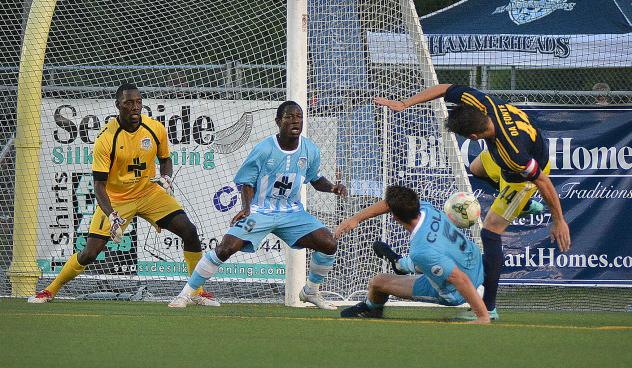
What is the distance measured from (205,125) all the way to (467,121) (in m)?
4.39

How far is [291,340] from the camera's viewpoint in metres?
6.88

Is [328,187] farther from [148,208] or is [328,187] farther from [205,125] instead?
[205,125]

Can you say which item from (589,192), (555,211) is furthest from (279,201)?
(589,192)

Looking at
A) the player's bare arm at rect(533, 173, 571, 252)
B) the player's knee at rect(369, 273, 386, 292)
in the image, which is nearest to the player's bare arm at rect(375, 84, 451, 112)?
the player's bare arm at rect(533, 173, 571, 252)

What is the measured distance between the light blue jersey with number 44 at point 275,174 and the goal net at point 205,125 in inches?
57.8

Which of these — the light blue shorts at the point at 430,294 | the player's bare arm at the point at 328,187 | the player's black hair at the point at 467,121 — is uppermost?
the player's black hair at the point at 467,121

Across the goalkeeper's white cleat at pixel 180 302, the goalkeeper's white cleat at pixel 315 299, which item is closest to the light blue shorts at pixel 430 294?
the goalkeeper's white cleat at pixel 315 299

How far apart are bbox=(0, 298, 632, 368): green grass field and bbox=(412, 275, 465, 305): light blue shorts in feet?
0.60

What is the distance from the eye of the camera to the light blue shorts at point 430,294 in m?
8.37

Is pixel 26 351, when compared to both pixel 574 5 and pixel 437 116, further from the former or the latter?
pixel 574 5

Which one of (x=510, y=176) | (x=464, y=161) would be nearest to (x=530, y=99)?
(x=464, y=161)

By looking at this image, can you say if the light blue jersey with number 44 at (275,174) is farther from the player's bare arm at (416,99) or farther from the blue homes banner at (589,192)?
the blue homes banner at (589,192)

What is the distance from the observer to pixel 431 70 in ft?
36.0

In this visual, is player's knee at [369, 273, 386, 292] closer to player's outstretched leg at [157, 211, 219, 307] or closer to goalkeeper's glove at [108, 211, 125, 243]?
player's outstretched leg at [157, 211, 219, 307]
